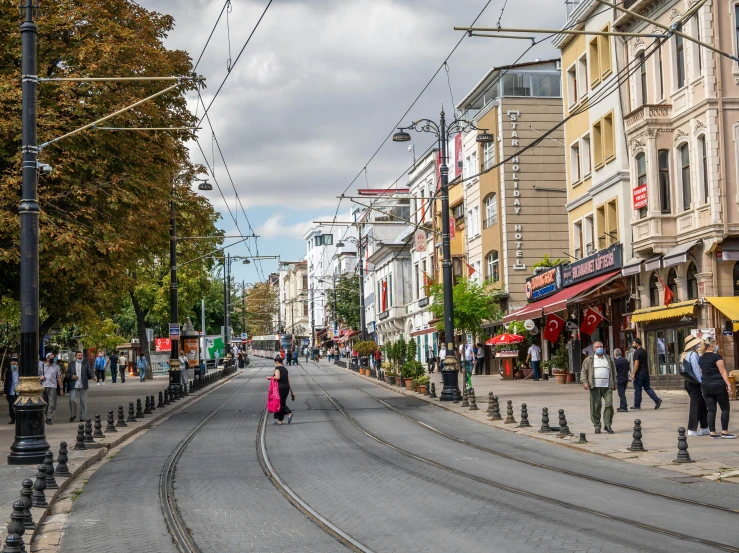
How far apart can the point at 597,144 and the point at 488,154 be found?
14499mm

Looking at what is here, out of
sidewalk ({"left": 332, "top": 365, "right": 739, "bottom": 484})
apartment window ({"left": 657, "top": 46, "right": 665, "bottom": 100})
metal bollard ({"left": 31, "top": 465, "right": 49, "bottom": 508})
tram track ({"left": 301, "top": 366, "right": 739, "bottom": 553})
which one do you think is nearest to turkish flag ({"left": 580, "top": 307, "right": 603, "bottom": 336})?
sidewalk ({"left": 332, "top": 365, "right": 739, "bottom": 484})

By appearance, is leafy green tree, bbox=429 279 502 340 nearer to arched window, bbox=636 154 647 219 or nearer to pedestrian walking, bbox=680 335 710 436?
arched window, bbox=636 154 647 219

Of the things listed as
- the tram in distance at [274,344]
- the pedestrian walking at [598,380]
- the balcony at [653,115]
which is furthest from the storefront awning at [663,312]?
the tram in distance at [274,344]

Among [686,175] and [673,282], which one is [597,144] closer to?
A: [686,175]

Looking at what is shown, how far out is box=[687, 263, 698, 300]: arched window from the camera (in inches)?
1219

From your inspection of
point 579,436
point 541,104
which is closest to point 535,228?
point 541,104

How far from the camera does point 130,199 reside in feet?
82.9

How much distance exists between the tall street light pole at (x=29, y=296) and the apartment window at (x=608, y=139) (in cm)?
2551

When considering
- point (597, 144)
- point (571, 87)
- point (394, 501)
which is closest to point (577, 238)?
point (597, 144)

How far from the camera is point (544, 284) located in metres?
46.0

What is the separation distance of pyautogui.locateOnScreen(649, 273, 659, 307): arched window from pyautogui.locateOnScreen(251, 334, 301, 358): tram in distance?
1775 inches

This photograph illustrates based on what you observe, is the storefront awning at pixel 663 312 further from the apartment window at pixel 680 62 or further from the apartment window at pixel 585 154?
the apartment window at pixel 585 154

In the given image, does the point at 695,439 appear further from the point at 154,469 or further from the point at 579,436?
the point at 154,469

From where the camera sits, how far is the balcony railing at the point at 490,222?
5377 cm
